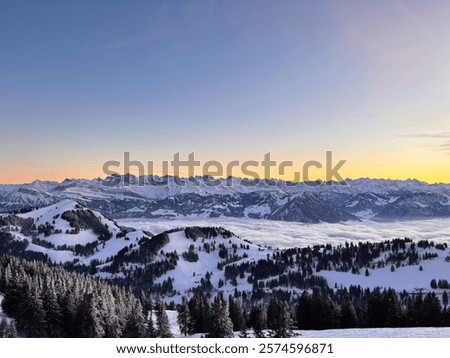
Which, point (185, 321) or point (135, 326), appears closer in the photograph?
point (135, 326)

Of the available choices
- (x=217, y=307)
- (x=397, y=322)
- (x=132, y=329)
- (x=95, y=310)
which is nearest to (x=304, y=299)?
(x=397, y=322)

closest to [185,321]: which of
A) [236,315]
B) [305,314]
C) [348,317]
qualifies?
[236,315]

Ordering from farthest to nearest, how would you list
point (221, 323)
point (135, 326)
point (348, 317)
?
point (348, 317), point (135, 326), point (221, 323)

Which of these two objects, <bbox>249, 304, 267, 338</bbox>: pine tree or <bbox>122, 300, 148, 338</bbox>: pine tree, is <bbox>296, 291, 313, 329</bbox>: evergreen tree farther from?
<bbox>122, 300, 148, 338</bbox>: pine tree

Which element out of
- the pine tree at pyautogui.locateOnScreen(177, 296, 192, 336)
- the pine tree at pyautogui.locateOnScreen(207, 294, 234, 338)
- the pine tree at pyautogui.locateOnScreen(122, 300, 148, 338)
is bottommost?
the pine tree at pyautogui.locateOnScreen(177, 296, 192, 336)

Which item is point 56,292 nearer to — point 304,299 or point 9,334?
point 9,334

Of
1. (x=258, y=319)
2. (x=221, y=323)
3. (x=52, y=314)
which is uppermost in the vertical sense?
(x=221, y=323)

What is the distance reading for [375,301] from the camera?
104 m

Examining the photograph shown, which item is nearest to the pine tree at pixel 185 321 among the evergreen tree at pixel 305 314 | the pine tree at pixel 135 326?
the pine tree at pixel 135 326

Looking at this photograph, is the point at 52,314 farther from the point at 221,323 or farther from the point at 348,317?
the point at 348,317

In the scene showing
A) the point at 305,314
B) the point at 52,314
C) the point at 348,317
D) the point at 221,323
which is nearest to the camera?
the point at 221,323

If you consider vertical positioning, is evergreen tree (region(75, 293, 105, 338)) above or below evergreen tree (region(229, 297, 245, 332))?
above

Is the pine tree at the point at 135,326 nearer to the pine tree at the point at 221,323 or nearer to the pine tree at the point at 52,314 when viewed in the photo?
the pine tree at the point at 52,314

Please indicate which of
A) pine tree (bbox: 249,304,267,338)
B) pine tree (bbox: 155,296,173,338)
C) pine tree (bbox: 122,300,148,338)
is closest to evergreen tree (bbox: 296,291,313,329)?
pine tree (bbox: 249,304,267,338)
